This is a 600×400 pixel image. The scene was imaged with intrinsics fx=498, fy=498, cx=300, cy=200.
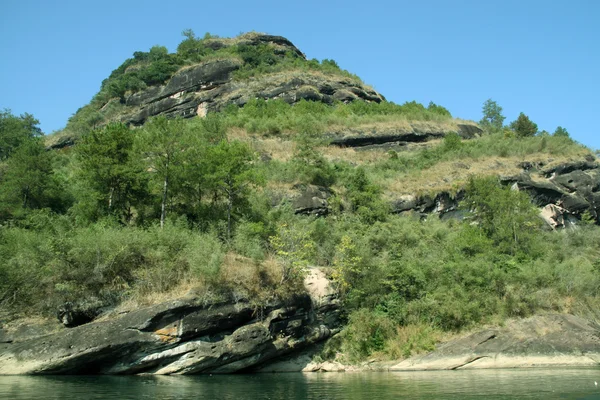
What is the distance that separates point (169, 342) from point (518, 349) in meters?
19.6

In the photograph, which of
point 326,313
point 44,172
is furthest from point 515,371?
A: point 44,172

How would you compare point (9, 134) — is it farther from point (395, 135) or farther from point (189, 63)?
point (395, 135)

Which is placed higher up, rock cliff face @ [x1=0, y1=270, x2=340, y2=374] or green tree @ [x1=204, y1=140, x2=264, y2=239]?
green tree @ [x1=204, y1=140, x2=264, y2=239]

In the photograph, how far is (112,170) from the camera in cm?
3109

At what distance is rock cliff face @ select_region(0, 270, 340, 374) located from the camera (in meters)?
22.5

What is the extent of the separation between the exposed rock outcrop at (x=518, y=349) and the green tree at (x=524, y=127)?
143 ft

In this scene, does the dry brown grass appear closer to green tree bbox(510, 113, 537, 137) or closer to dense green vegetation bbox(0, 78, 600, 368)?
dense green vegetation bbox(0, 78, 600, 368)

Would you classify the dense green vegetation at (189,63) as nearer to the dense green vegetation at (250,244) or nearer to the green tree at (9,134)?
the green tree at (9,134)

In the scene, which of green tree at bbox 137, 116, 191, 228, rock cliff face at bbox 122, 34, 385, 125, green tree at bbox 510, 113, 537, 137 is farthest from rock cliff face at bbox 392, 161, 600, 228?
rock cliff face at bbox 122, 34, 385, 125

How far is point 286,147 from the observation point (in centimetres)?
5756

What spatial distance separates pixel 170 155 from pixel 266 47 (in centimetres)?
7067

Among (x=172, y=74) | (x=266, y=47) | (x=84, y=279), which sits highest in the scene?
(x=266, y=47)

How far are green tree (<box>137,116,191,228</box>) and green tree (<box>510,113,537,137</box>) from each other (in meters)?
51.9

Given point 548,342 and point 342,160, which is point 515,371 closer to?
point 548,342
